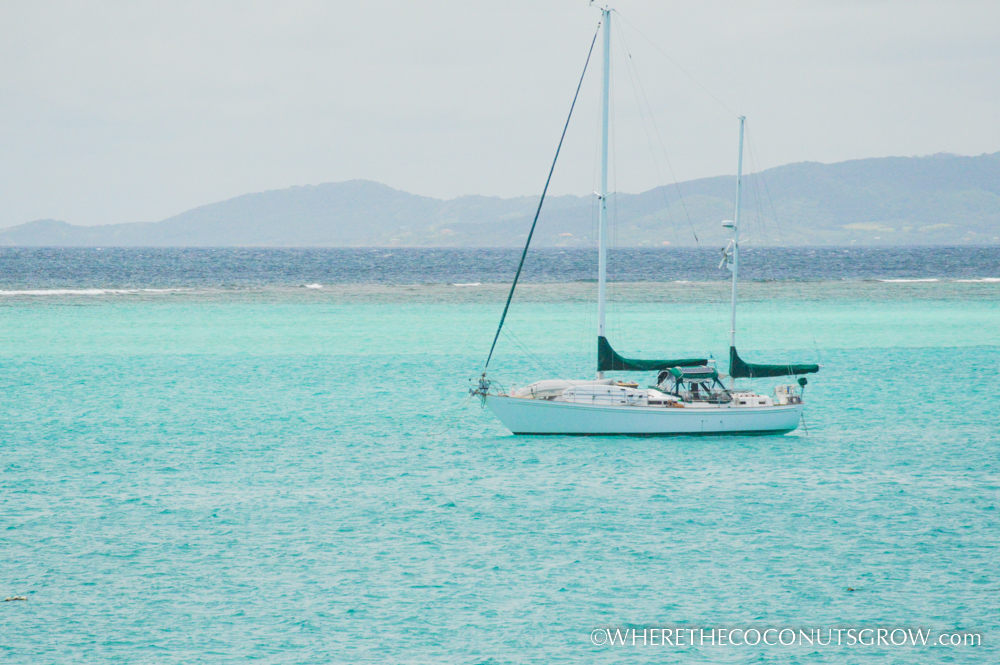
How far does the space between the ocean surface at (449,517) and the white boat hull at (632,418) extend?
20.3 inches

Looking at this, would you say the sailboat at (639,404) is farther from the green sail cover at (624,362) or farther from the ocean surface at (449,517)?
the ocean surface at (449,517)

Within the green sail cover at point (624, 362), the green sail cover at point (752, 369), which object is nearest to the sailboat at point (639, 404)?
the green sail cover at point (624, 362)

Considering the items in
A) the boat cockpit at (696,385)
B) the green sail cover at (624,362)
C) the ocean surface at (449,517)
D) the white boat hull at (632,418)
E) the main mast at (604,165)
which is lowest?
the ocean surface at (449,517)

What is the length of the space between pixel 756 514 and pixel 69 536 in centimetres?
1497

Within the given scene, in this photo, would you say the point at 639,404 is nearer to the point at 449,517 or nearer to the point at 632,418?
the point at 632,418

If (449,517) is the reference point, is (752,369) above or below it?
above

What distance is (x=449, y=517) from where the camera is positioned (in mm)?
24719

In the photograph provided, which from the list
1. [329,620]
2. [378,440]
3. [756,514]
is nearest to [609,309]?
[378,440]

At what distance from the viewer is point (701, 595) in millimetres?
19844

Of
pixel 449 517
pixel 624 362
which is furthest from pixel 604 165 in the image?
pixel 449 517

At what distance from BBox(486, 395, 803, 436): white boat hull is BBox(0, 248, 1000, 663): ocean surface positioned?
52 centimetres

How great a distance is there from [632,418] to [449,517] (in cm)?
915

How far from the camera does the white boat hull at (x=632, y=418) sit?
105ft

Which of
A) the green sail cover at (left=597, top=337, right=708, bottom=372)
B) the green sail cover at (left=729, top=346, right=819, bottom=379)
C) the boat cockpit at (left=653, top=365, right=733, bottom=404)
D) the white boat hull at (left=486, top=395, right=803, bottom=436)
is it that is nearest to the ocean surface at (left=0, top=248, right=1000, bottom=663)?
the white boat hull at (left=486, top=395, right=803, bottom=436)
